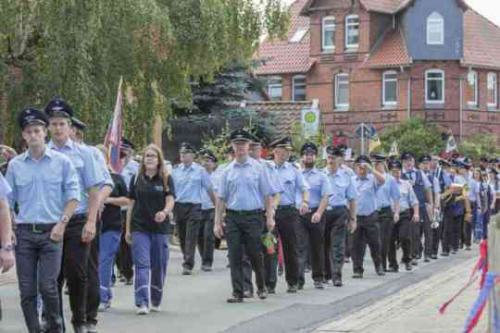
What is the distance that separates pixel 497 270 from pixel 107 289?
19.8 feet

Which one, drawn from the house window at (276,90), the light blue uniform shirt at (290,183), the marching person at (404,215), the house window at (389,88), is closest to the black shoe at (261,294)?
the light blue uniform shirt at (290,183)

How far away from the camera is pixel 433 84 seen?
6312cm

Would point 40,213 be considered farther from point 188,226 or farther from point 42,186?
point 188,226

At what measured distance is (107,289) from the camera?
13203mm

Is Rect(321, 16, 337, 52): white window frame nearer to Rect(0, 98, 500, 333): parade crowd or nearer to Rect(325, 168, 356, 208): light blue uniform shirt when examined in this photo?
Rect(0, 98, 500, 333): parade crowd

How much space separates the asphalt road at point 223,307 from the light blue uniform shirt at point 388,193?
1203mm

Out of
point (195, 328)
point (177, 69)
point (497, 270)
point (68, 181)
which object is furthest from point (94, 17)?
point (497, 270)

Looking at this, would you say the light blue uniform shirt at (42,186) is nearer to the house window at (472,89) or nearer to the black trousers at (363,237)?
the black trousers at (363,237)

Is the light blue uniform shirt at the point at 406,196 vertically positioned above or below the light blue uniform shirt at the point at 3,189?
below

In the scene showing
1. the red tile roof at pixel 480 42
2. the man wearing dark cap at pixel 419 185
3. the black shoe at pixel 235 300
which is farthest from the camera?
the red tile roof at pixel 480 42

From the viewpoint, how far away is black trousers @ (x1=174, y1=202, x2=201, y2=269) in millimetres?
18531

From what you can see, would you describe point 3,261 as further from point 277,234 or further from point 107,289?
point 277,234

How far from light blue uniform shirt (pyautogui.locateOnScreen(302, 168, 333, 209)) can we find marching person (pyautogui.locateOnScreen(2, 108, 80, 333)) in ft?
23.6

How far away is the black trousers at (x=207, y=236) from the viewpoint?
19406 millimetres
